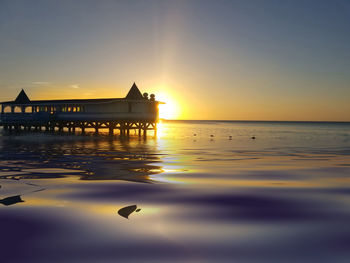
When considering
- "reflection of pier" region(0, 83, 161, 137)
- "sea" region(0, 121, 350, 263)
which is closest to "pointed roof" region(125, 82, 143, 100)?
"reflection of pier" region(0, 83, 161, 137)

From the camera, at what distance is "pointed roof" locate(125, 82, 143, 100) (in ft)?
152

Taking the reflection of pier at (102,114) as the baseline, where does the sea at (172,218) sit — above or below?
below

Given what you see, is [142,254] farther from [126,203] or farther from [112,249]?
[126,203]

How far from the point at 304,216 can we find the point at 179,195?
3.63 meters

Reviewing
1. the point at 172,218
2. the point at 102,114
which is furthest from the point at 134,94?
the point at 172,218

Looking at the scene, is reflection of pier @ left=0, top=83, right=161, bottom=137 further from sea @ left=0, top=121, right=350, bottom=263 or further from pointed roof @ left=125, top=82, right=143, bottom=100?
sea @ left=0, top=121, right=350, bottom=263

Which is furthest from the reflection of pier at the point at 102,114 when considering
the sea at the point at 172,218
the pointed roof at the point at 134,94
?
the sea at the point at 172,218

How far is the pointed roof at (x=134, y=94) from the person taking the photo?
152ft

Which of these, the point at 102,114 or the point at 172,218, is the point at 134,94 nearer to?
the point at 102,114

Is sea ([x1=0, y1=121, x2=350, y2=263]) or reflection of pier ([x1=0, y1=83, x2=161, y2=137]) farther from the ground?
A: reflection of pier ([x1=0, y1=83, x2=161, y2=137])

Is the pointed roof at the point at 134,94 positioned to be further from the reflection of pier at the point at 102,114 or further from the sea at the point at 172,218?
the sea at the point at 172,218

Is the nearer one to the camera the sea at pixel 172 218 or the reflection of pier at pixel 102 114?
the sea at pixel 172 218

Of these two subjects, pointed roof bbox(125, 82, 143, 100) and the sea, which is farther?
pointed roof bbox(125, 82, 143, 100)

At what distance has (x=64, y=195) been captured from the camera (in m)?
10.9
